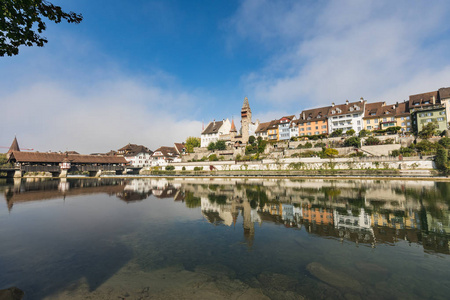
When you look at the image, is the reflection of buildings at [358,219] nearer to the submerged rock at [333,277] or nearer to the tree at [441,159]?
the submerged rock at [333,277]

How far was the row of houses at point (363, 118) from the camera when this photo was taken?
4922 cm

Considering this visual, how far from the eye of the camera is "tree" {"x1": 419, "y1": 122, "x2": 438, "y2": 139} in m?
45.0

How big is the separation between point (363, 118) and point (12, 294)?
234 feet

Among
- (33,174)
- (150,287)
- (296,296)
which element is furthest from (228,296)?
(33,174)

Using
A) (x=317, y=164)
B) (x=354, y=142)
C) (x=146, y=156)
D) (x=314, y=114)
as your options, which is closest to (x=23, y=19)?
(x=317, y=164)

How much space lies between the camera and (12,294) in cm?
563

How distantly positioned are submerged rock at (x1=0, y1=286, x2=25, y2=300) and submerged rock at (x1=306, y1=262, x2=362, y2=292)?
866 cm

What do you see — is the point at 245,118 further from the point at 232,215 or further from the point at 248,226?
the point at 248,226

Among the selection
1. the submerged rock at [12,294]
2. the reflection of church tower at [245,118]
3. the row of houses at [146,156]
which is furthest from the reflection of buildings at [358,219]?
the row of houses at [146,156]

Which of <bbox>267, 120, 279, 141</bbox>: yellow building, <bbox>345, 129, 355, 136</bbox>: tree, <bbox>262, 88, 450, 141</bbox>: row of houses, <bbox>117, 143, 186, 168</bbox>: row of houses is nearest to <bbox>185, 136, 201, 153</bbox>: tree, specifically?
<bbox>117, 143, 186, 168</bbox>: row of houses

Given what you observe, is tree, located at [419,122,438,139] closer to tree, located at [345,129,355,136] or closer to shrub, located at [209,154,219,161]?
tree, located at [345,129,355,136]

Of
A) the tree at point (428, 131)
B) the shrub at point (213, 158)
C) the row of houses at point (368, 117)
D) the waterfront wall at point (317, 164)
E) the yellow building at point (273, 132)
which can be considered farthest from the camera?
the yellow building at point (273, 132)

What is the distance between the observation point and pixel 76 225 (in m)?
13.1

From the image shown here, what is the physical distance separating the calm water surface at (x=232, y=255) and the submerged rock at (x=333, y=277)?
33 mm
